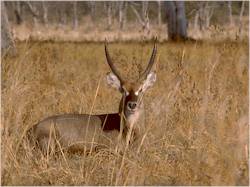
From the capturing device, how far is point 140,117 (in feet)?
20.5

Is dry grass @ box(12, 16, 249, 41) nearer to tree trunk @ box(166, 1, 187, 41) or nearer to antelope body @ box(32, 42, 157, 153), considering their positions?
tree trunk @ box(166, 1, 187, 41)

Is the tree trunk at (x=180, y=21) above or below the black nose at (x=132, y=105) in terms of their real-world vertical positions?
below

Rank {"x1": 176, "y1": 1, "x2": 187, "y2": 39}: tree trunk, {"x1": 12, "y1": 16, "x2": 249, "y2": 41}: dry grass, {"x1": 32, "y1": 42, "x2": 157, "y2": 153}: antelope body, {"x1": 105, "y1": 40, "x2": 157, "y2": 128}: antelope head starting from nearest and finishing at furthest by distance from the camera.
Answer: {"x1": 32, "y1": 42, "x2": 157, "y2": 153}: antelope body → {"x1": 105, "y1": 40, "x2": 157, "y2": 128}: antelope head → {"x1": 12, "y1": 16, "x2": 249, "y2": 41}: dry grass → {"x1": 176, "y1": 1, "x2": 187, "y2": 39}: tree trunk

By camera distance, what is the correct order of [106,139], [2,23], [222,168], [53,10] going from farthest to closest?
1. [53,10]
2. [2,23]
3. [106,139]
4. [222,168]

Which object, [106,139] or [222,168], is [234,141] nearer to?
[222,168]

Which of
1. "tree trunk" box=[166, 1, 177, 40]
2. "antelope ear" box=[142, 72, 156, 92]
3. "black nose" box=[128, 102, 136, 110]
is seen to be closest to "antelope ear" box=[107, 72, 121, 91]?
"antelope ear" box=[142, 72, 156, 92]

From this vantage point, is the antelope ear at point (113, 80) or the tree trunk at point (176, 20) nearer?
the antelope ear at point (113, 80)

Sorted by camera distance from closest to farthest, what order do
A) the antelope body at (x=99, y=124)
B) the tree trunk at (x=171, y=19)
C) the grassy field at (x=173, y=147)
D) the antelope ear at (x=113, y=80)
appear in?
the grassy field at (x=173, y=147) < the antelope body at (x=99, y=124) < the antelope ear at (x=113, y=80) < the tree trunk at (x=171, y=19)

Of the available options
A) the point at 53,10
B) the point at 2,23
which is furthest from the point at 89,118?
the point at 53,10

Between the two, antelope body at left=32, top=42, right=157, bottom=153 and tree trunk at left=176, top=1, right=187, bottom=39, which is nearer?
antelope body at left=32, top=42, right=157, bottom=153

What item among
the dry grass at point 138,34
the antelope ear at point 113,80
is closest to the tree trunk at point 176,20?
the dry grass at point 138,34

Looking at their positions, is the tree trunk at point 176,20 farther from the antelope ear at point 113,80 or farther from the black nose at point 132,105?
the black nose at point 132,105

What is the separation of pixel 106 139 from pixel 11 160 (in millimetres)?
1320

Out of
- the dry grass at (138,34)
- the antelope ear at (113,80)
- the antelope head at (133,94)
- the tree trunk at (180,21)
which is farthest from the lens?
the tree trunk at (180,21)
